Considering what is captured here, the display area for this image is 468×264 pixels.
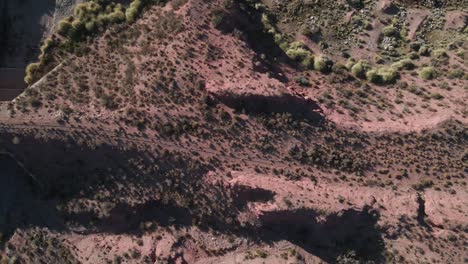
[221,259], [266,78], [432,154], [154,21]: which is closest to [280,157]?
[266,78]

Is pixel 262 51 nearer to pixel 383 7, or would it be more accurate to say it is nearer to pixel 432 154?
pixel 383 7

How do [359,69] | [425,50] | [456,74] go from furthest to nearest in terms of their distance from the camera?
[425,50]
[359,69]
[456,74]

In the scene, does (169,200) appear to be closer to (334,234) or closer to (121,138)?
(121,138)

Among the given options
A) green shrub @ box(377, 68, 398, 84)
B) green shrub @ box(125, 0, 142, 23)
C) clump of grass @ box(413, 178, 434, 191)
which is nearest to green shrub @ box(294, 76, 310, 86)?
green shrub @ box(377, 68, 398, 84)

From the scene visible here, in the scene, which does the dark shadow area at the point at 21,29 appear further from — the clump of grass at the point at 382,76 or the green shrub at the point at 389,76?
the green shrub at the point at 389,76

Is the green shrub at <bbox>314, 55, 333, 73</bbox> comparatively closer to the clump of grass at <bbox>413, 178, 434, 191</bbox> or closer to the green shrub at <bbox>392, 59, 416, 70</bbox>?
the green shrub at <bbox>392, 59, 416, 70</bbox>

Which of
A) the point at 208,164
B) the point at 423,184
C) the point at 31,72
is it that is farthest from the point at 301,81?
the point at 31,72

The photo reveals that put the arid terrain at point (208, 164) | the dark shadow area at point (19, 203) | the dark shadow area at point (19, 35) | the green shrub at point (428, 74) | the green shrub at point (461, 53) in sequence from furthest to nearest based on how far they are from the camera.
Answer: the dark shadow area at point (19, 35), the green shrub at point (461, 53), the green shrub at point (428, 74), the dark shadow area at point (19, 203), the arid terrain at point (208, 164)

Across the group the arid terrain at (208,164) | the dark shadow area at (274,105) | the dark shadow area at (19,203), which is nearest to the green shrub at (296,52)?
the arid terrain at (208,164)
